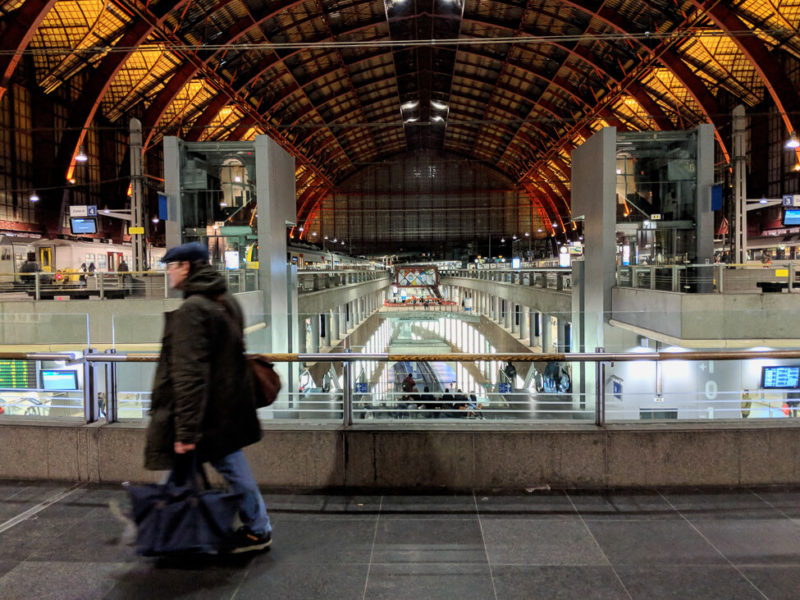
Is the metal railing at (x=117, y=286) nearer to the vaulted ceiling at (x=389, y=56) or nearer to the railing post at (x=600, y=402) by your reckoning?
the vaulted ceiling at (x=389, y=56)

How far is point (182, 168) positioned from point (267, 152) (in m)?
3.36

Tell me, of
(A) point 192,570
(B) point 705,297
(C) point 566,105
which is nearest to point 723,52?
(C) point 566,105

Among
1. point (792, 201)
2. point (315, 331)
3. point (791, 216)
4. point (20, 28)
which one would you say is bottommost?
point (315, 331)

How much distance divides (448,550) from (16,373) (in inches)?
294

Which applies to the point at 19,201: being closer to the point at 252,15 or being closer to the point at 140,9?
the point at 140,9

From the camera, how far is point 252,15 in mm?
31547

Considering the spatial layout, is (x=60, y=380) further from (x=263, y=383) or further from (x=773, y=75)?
(x=773, y=75)

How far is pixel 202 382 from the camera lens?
123 inches

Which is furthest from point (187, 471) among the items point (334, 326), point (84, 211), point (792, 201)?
point (792, 201)

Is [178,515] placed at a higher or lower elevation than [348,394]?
lower

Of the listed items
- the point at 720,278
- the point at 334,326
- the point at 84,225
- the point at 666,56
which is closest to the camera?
the point at 334,326

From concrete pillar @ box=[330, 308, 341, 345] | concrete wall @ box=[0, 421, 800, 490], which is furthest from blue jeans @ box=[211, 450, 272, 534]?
concrete pillar @ box=[330, 308, 341, 345]

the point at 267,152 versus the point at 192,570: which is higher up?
the point at 267,152

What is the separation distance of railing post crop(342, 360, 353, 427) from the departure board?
5.62 metres
